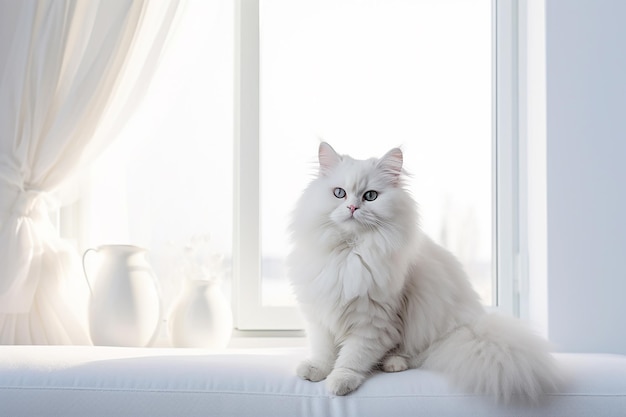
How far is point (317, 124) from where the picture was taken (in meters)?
2.30

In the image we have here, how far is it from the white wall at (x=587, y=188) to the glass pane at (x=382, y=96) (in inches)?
13.7

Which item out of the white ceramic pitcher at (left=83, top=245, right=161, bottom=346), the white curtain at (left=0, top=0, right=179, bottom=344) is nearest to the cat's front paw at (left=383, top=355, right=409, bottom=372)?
the white ceramic pitcher at (left=83, top=245, right=161, bottom=346)

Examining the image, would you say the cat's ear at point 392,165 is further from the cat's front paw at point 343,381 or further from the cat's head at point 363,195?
the cat's front paw at point 343,381

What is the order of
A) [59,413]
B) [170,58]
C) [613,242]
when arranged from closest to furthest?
[59,413] → [613,242] → [170,58]

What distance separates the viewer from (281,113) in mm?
2305

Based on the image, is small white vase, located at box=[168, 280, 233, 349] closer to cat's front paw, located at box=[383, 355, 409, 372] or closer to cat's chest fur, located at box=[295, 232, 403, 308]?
cat's chest fur, located at box=[295, 232, 403, 308]

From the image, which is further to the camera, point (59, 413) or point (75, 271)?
point (75, 271)

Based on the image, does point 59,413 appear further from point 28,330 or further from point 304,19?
point 304,19

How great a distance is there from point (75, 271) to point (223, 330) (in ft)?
1.71

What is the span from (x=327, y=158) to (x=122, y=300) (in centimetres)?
79

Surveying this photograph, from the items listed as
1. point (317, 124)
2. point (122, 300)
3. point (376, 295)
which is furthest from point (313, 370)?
point (317, 124)

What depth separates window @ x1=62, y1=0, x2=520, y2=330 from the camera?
2.27 meters

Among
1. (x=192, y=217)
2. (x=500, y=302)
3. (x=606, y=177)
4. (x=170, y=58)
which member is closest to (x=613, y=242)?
(x=606, y=177)

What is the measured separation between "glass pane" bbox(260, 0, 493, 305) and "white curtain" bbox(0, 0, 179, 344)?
46cm
